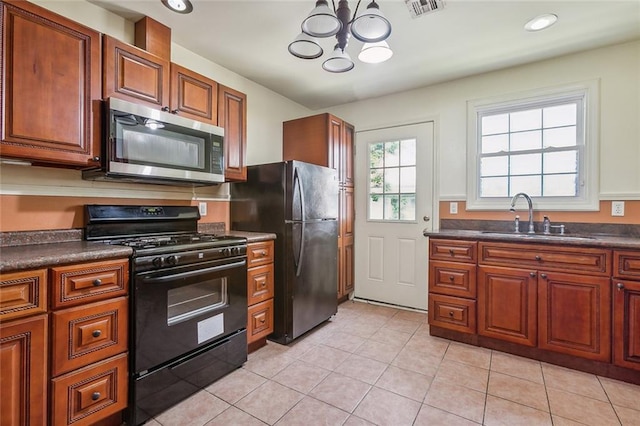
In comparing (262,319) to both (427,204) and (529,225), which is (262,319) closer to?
(427,204)

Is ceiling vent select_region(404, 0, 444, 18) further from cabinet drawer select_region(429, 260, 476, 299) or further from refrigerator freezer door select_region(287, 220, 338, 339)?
cabinet drawer select_region(429, 260, 476, 299)

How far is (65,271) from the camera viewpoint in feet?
4.48

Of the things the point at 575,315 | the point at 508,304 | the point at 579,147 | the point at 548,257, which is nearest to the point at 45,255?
the point at 508,304

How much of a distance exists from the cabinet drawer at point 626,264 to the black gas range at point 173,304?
253cm

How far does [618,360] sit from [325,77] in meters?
3.24

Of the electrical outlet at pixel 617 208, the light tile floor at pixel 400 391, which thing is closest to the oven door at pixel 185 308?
the light tile floor at pixel 400 391

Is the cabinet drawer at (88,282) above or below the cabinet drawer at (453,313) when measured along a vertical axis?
above

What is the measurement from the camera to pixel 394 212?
11.6 ft

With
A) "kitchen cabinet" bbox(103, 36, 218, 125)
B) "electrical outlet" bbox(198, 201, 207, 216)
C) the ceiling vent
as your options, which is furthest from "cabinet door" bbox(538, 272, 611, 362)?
"kitchen cabinet" bbox(103, 36, 218, 125)

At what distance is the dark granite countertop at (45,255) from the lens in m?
1.24

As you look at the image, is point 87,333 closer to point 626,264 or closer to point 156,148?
point 156,148

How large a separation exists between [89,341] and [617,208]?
371cm

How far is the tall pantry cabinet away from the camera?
3.35 metres

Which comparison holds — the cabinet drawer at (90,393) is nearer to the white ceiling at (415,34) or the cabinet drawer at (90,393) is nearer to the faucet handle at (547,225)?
the white ceiling at (415,34)
